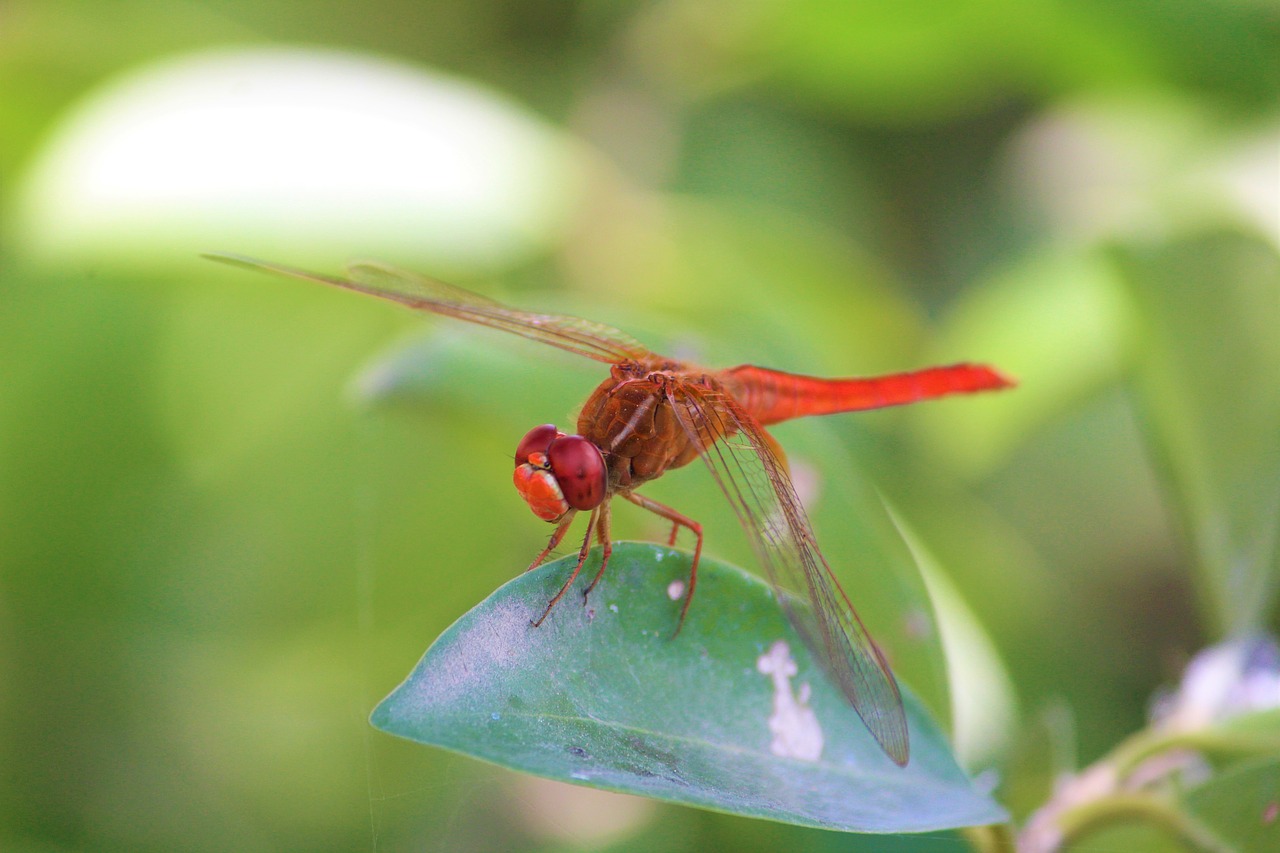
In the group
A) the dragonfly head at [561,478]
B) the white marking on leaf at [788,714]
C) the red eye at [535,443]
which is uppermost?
the red eye at [535,443]

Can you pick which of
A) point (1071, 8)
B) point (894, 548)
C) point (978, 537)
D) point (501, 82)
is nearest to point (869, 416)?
point (978, 537)

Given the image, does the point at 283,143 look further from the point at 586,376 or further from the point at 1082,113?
the point at 1082,113

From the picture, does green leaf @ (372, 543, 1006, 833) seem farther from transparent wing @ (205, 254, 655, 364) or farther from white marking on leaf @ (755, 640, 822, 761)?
transparent wing @ (205, 254, 655, 364)

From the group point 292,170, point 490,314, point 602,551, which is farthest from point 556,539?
point 292,170

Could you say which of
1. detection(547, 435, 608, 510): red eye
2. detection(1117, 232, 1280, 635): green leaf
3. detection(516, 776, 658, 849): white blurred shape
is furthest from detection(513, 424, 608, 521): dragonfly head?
detection(1117, 232, 1280, 635): green leaf

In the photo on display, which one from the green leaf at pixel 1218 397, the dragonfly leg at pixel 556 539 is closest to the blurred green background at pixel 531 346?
the green leaf at pixel 1218 397

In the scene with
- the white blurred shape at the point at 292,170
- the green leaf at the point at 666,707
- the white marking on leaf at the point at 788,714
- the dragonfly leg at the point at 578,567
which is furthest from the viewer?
the white blurred shape at the point at 292,170

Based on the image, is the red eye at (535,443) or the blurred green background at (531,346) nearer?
the red eye at (535,443)

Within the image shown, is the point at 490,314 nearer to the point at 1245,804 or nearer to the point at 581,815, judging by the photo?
the point at 581,815

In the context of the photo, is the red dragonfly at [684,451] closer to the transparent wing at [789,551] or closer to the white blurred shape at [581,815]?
the transparent wing at [789,551]

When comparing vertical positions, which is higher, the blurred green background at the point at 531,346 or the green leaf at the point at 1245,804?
the blurred green background at the point at 531,346
